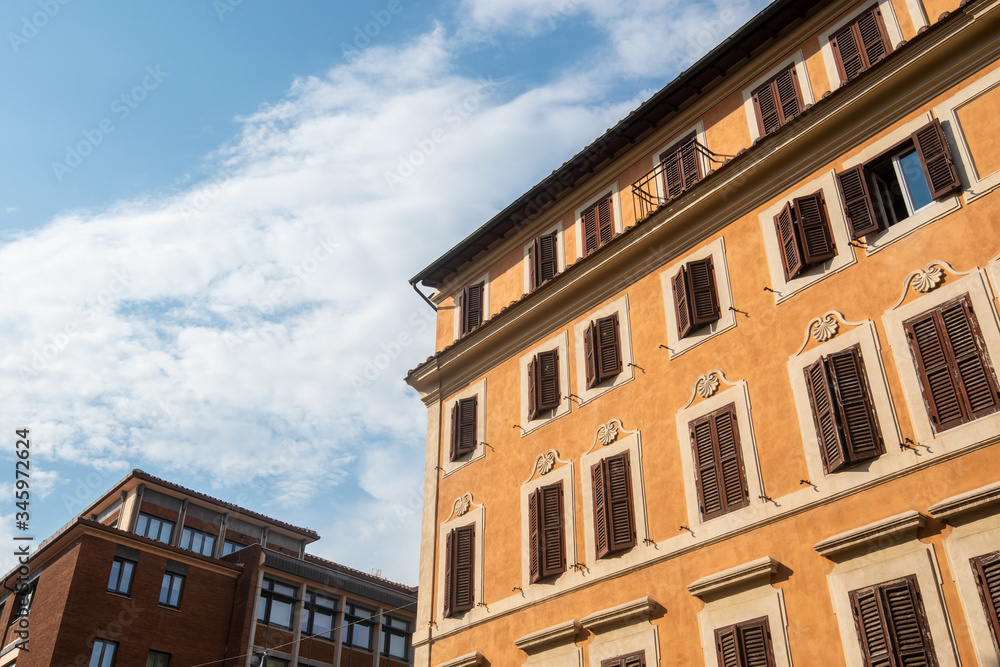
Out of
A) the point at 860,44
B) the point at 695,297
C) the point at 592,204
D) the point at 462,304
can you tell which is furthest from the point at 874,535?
the point at 462,304

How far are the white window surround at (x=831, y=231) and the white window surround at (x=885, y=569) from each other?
4.63 m

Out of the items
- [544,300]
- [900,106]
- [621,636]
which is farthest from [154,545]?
[900,106]

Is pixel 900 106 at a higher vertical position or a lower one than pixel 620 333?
higher

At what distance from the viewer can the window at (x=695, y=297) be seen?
1708 cm

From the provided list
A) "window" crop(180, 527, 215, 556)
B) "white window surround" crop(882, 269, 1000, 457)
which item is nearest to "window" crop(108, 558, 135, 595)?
"window" crop(180, 527, 215, 556)

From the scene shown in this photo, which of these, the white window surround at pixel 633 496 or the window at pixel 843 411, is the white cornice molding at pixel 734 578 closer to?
the white window surround at pixel 633 496

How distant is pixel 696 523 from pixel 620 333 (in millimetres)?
4961

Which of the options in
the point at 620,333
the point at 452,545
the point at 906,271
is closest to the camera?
the point at 906,271

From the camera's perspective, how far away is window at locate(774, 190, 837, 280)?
15492 millimetres

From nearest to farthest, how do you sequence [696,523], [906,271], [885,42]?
[906,271], [696,523], [885,42]

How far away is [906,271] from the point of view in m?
14.2

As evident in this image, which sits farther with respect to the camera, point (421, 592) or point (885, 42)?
point (421, 592)

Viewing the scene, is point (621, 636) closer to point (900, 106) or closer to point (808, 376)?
point (808, 376)

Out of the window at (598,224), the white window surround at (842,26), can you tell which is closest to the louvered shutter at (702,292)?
the window at (598,224)
